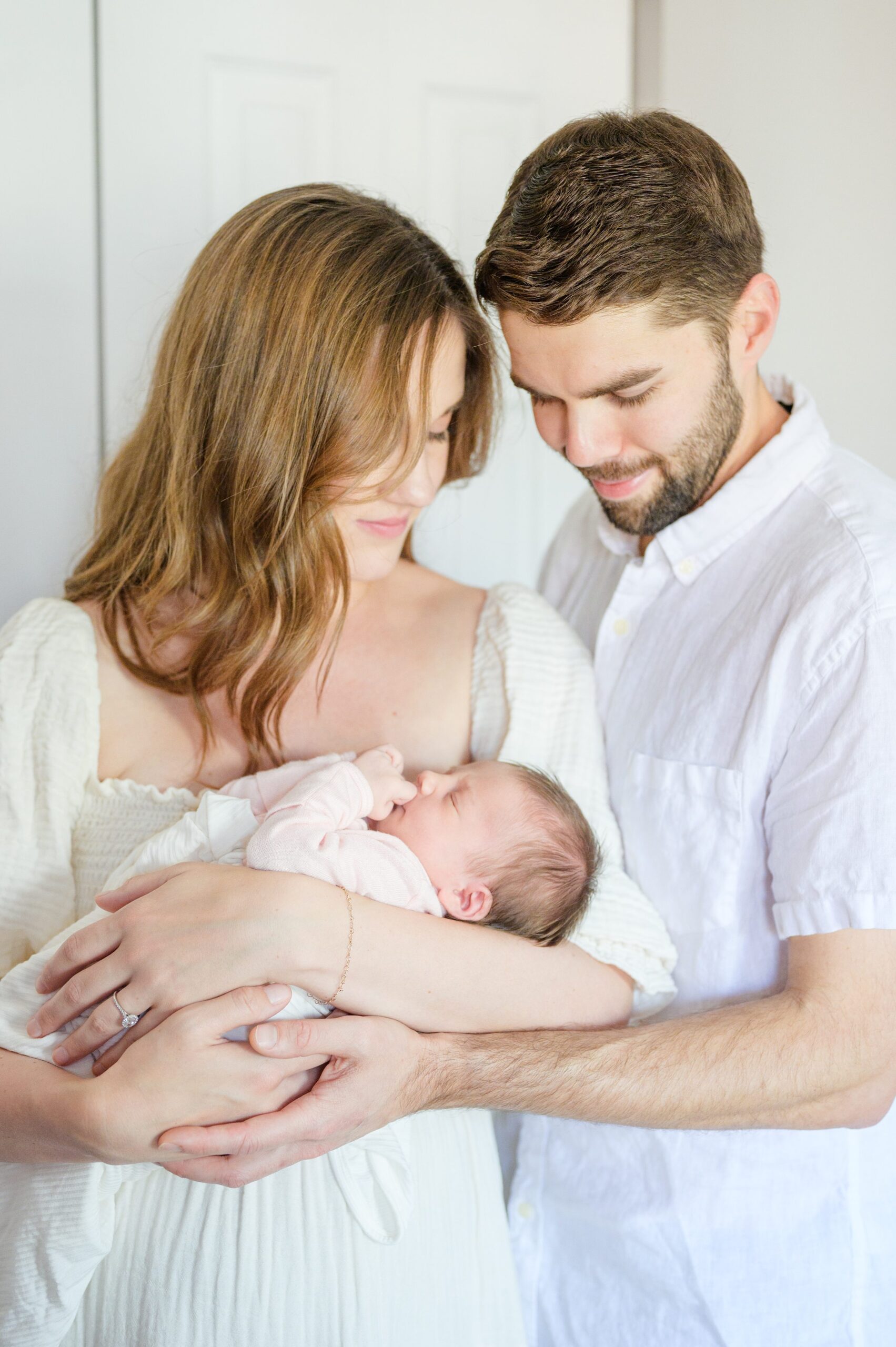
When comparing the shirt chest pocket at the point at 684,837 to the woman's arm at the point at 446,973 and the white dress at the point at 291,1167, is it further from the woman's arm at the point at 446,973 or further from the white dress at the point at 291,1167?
the woman's arm at the point at 446,973

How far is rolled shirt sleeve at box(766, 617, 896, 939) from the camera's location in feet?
3.99

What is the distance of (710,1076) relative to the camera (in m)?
1.29

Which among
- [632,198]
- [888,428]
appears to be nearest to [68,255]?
[632,198]

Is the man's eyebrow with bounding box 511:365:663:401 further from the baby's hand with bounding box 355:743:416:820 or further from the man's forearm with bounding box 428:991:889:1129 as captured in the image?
the man's forearm with bounding box 428:991:889:1129

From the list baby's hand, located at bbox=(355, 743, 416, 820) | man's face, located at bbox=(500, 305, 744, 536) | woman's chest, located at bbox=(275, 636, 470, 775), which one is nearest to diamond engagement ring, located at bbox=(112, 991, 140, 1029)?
baby's hand, located at bbox=(355, 743, 416, 820)

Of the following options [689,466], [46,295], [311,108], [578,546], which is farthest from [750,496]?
[46,295]

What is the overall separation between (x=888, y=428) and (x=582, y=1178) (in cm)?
136

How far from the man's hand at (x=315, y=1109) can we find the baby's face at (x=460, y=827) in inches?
8.3

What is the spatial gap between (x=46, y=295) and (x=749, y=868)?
5.67ft

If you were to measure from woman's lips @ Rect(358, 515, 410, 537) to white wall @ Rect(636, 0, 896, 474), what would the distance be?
0.93m

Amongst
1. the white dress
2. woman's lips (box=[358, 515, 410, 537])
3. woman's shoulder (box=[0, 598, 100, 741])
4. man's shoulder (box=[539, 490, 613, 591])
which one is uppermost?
woman's lips (box=[358, 515, 410, 537])

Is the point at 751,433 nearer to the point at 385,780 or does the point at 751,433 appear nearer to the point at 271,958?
the point at 385,780

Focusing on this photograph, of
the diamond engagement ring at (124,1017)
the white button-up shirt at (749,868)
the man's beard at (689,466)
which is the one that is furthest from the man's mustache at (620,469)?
the diamond engagement ring at (124,1017)

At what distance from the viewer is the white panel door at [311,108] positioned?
6.91 feet
